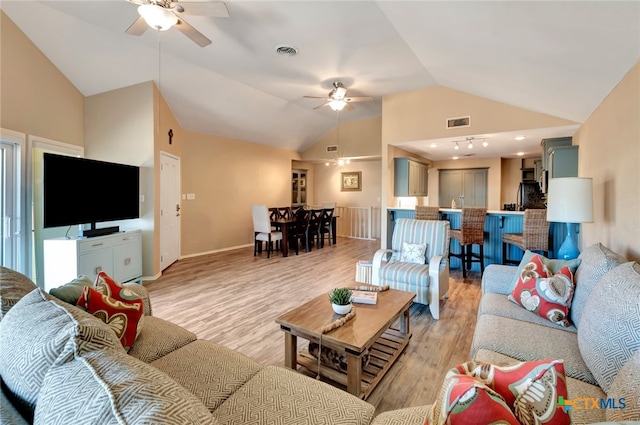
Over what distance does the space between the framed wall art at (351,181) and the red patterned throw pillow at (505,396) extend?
8.42 metres

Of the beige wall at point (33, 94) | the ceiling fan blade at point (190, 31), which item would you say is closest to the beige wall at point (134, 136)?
the beige wall at point (33, 94)

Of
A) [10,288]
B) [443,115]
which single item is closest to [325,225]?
[443,115]

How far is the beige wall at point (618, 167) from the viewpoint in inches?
80.4

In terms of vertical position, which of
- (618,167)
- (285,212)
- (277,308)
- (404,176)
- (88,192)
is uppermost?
(404,176)

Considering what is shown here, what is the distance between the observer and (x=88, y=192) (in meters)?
3.63

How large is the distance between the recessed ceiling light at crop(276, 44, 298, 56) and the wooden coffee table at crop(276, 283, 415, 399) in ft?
9.94

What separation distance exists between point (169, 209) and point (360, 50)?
4.16 metres

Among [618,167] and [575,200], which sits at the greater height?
[618,167]

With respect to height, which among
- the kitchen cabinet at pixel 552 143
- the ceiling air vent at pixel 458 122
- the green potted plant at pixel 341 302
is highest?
the ceiling air vent at pixel 458 122

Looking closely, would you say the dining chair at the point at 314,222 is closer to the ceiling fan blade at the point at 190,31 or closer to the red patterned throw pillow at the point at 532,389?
the ceiling fan blade at the point at 190,31

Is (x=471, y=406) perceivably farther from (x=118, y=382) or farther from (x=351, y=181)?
(x=351, y=181)

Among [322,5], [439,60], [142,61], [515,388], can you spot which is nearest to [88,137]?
[142,61]

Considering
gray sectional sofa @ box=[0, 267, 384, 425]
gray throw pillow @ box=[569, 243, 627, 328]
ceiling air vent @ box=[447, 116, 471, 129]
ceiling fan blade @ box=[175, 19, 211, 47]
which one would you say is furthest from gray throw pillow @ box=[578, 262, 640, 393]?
ceiling air vent @ box=[447, 116, 471, 129]

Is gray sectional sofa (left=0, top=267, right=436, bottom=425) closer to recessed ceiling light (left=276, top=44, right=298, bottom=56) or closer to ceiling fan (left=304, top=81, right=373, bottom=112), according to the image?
recessed ceiling light (left=276, top=44, right=298, bottom=56)
